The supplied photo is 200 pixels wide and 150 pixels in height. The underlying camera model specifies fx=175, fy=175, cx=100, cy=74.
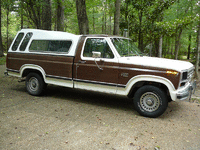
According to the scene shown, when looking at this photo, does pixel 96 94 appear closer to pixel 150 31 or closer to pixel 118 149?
pixel 118 149

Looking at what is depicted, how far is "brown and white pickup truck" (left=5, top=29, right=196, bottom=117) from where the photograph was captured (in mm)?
4543

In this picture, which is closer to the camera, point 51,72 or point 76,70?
point 76,70

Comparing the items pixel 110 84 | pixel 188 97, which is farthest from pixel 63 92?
pixel 188 97

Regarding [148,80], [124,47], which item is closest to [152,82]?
[148,80]

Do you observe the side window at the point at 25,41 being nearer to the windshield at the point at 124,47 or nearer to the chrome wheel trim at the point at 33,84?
the chrome wheel trim at the point at 33,84

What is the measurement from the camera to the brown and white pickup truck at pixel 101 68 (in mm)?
4543

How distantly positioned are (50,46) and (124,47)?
2.58 m

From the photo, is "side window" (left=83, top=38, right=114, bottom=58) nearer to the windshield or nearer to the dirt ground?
the windshield

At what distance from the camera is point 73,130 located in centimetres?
399

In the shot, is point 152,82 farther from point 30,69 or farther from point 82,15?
point 82,15

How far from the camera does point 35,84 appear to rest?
6570mm

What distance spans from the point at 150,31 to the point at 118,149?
8208mm

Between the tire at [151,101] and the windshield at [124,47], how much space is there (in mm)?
1239

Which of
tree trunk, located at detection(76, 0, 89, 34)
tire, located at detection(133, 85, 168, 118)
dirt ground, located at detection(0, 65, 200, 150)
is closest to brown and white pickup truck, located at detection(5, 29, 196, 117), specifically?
tire, located at detection(133, 85, 168, 118)
